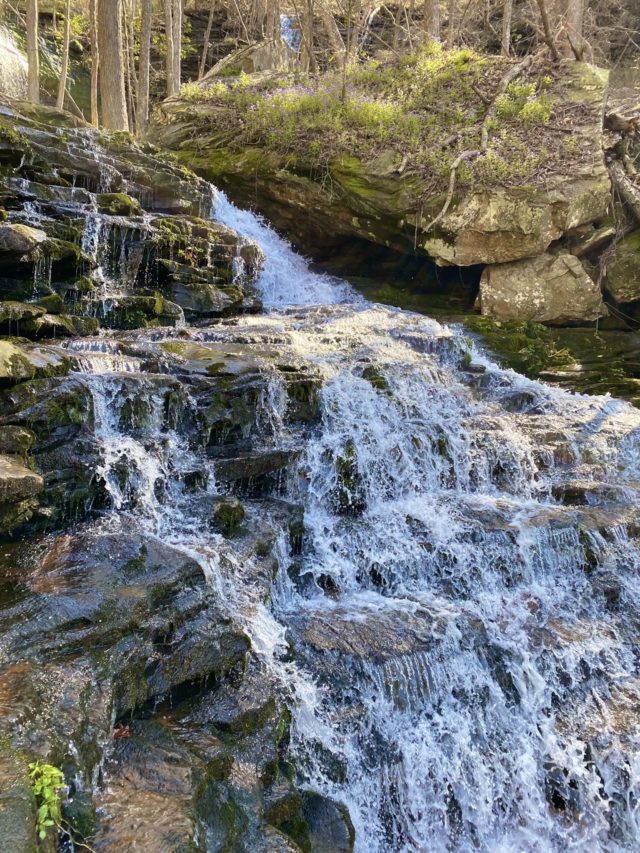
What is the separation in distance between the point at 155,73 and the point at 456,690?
26.5 meters

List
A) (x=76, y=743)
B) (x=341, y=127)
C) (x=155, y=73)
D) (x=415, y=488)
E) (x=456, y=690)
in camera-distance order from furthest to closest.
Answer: (x=155, y=73) → (x=341, y=127) → (x=415, y=488) → (x=456, y=690) → (x=76, y=743)

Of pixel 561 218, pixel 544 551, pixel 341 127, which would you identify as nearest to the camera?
pixel 544 551

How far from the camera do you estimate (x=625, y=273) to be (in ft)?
37.9

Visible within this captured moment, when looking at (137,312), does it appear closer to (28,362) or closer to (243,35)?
(28,362)

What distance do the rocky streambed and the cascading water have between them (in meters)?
0.02

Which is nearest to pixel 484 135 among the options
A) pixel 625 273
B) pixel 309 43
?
pixel 625 273

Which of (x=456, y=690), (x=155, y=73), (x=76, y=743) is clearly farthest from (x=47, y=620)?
(x=155, y=73)

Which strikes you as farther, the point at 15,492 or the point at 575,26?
the point at 575,26

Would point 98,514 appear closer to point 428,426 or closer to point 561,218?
point 428,426

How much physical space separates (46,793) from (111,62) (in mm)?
15918

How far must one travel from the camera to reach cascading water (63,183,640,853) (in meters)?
4.32

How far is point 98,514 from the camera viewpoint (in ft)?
18.0

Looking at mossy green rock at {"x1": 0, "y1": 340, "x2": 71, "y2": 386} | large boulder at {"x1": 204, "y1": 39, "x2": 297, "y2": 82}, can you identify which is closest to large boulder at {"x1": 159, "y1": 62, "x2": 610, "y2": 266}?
large boulder at {"x1": 204, "y1": 39, "x2": 297, "y2": 82}

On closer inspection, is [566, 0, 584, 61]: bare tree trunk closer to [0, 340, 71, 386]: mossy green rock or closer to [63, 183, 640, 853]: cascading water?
[63, 183, 640, 853]: cascading water
